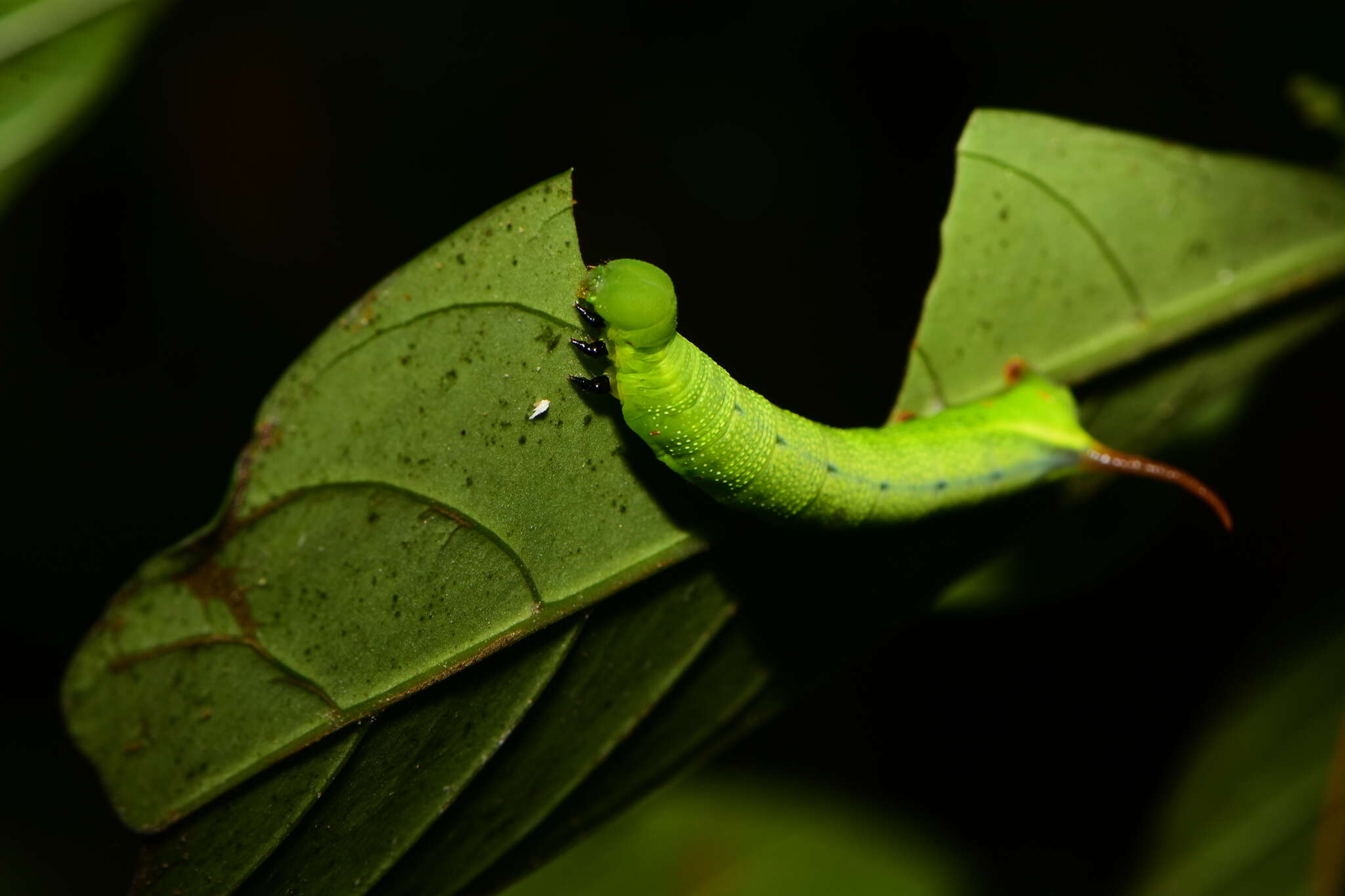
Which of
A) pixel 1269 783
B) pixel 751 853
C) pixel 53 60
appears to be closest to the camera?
pixel 53 60

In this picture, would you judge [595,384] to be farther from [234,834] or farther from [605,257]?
[605,257]

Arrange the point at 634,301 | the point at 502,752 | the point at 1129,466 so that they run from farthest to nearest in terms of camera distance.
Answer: the point at 1129,466, the point at 502,752, the point at 634,301

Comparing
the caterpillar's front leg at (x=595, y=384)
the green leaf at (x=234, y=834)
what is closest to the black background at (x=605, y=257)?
the caterpillar's front leg at (x=595, y=384)

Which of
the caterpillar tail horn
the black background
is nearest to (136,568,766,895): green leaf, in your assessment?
the caterpillar tail horn

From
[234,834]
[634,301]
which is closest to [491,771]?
[234,834]

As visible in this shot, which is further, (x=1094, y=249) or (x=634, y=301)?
(x=1094, y=249)

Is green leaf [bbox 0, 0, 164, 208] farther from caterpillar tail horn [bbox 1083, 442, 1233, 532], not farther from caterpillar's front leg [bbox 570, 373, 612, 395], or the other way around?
caterpillar tail horn [bbox 1083, 442, 1233, 532]

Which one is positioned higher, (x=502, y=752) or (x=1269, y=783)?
(x=502, y=752)

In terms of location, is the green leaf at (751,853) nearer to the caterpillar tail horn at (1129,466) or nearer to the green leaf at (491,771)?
the green leaf at (491,771)
